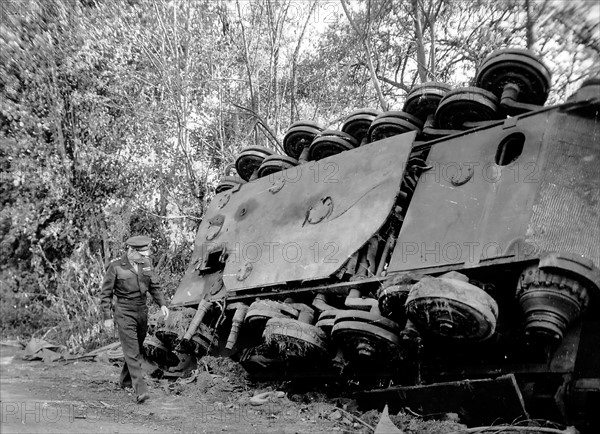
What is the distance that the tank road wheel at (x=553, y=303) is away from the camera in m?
3.24

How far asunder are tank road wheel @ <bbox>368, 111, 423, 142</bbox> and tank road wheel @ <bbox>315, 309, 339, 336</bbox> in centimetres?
186

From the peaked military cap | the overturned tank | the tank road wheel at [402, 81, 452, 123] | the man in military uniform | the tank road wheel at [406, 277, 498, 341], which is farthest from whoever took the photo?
the peaked military cap

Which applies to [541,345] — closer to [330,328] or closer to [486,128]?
[330,328]

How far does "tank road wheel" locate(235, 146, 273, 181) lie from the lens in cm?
697

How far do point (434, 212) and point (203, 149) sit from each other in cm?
838

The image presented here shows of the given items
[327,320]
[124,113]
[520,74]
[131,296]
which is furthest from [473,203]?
[124,113]

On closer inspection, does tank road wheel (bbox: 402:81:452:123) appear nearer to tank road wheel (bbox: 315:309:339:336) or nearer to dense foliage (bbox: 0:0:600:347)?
tank road wheel (bbox: 315:309:339:336)

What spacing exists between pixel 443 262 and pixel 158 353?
352 cm

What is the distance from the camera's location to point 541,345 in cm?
344

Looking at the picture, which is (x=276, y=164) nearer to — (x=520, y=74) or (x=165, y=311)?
(x=165, y=311)

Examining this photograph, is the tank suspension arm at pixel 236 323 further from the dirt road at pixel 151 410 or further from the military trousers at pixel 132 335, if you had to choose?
the military trousers at pixel 132 335

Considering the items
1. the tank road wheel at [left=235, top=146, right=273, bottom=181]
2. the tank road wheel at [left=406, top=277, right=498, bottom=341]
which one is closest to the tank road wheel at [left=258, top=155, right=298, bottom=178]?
the tank road wheel at [left=235, top=146, right=273, bottom=181]

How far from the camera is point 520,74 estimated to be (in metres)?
4.34

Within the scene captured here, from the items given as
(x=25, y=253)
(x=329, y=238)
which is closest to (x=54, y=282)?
(x=25, y=253)
